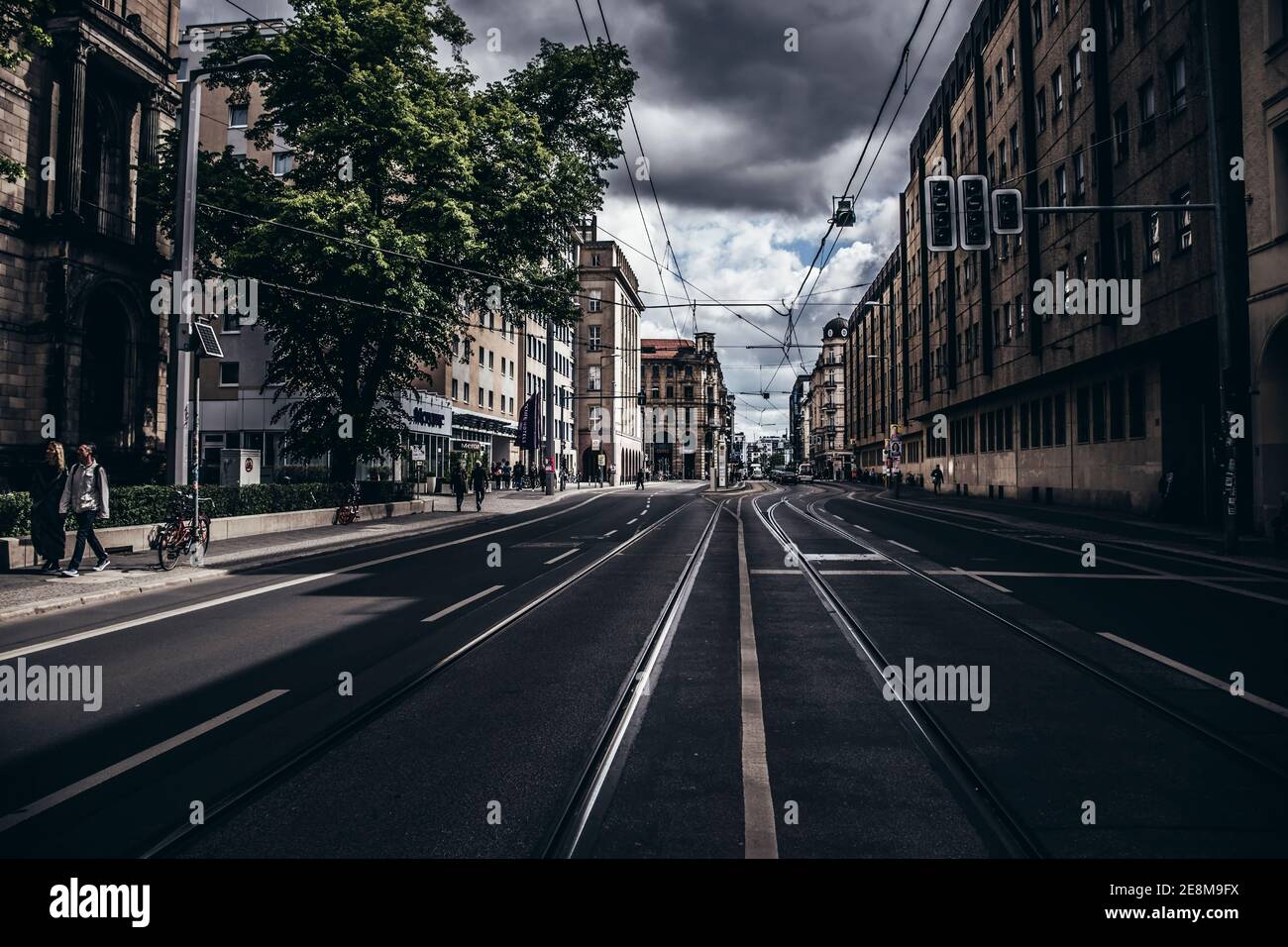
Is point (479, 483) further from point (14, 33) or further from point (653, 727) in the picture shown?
point (653, 727)

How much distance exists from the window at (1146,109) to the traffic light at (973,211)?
13040 mm

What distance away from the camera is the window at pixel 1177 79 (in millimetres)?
21703

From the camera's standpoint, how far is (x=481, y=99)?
24.3 metres

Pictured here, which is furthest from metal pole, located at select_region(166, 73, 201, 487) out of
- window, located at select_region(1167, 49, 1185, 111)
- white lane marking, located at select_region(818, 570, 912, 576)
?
window, located at select_region(1167, 49, 1185, 111)

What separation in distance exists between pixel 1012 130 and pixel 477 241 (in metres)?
26.2

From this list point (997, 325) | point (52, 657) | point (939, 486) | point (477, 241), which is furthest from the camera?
point (939, 486)

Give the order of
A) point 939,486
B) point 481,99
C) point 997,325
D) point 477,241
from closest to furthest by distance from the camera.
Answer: point 477,241 < point 481,99 < point 997,325 < point 939,486

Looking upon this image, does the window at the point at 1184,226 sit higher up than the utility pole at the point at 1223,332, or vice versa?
the window at the point at 1184,226

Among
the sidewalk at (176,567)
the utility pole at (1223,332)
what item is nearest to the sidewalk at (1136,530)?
the utility pole at (1223,332)

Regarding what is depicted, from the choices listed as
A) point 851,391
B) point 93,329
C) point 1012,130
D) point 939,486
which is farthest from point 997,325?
point 851,391

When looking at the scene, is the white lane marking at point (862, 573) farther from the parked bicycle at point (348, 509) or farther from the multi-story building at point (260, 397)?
the multi-story building at point (260, 397)

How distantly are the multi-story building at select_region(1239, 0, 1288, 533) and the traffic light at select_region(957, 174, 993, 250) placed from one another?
8.10 metres
